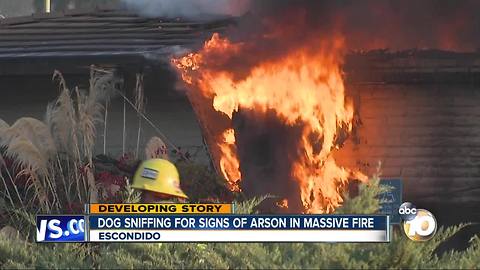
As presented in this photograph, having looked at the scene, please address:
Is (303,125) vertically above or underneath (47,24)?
underneath

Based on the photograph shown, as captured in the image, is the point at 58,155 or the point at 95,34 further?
the point at 95,34

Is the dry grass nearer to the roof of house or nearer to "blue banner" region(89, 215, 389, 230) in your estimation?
the roof of house

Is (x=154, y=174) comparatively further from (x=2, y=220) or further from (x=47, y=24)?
(x=47, y=24)

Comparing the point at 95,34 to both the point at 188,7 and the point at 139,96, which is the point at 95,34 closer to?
the point at 188,7

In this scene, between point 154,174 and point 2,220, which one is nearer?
point 154,174

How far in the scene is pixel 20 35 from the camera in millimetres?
11281

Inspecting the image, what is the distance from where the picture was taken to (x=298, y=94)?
27.0ft

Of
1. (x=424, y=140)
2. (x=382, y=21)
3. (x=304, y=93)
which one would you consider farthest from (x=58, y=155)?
(x=424, y=140)

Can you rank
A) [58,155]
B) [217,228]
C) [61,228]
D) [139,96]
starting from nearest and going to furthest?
1. [217,228]
2. [61,228]
3. [58,155]
4. [139,96]

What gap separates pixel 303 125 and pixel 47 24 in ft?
16.9

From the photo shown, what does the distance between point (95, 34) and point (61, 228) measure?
5295 millimetres

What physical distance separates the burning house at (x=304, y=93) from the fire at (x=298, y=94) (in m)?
0.01

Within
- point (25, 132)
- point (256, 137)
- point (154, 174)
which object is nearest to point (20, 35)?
point (25, 132)

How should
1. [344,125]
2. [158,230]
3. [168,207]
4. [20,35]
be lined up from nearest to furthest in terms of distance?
[158,230] < [168,207] < [344,125] < [20,35]
